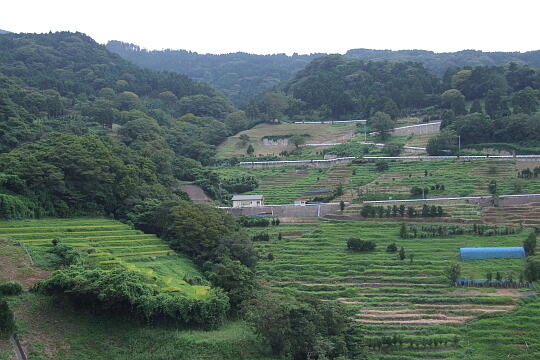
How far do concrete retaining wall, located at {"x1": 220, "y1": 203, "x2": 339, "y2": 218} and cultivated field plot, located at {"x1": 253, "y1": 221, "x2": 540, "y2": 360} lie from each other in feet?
11.5

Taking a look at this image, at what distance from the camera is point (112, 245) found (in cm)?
3133

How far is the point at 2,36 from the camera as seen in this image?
94000mm

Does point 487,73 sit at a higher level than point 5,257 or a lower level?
higher

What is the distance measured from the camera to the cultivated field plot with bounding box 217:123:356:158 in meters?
65.2

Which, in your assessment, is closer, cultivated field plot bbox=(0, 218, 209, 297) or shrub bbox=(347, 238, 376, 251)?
cultivated field plot bbox=(0, 218, 209, 297)

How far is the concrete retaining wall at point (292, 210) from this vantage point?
4369 cm

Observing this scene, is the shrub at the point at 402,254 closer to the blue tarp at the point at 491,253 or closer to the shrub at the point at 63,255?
the blue tarp at the point at 491,253

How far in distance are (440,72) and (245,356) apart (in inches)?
3659

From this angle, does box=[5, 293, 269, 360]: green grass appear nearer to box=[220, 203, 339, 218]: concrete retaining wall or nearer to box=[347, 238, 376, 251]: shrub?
box=[347, 238, 376, 251]: shrub

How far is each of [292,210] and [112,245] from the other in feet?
54.0

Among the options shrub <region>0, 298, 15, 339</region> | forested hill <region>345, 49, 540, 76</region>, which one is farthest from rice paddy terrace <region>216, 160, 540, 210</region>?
forested hill <region>345, 49, 540, 76</region>

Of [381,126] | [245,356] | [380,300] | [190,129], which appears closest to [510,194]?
[380,300]

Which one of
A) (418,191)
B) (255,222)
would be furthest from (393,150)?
(255,222)

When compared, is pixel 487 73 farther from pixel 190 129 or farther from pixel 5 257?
pixel 5 257
